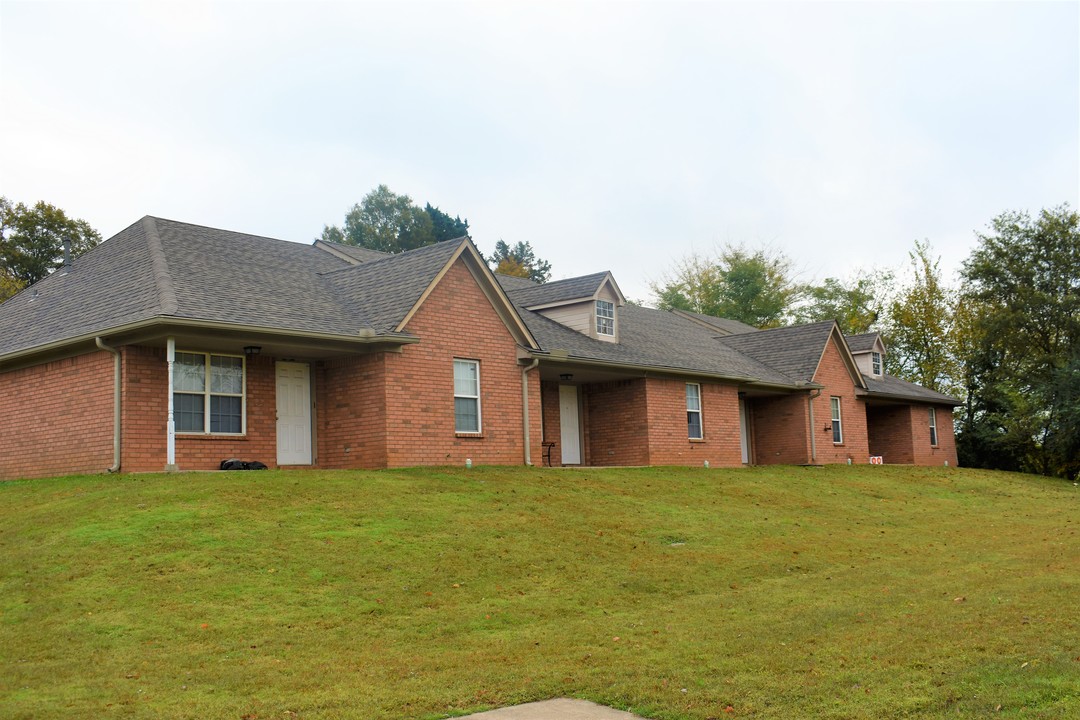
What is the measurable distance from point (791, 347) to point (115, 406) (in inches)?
984

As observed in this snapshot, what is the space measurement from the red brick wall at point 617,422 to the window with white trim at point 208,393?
38.1ft

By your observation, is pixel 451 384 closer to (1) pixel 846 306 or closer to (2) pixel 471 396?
(2) pixel 471 396

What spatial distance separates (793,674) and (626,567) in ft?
19.2

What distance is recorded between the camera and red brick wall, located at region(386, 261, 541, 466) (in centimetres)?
2100

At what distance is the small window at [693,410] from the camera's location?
3008cm

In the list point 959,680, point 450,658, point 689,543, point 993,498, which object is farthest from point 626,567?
point 993,498

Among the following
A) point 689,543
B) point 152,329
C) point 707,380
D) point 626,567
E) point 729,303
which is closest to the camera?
point 626,567

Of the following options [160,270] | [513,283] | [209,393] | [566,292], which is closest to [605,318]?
[566,292]

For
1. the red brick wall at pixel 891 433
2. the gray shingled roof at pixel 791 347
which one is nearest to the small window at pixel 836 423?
the gray shingled roof at pixel 791 347

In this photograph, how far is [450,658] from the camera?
933cm

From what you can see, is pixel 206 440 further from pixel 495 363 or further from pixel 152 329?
pixel 495 363

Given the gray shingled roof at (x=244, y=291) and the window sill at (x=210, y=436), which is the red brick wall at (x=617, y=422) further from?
the window sill at (x=210, y=436)

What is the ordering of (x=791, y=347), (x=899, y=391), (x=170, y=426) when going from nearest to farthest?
1. (x=170, y=426)
2. (x=791, y=347)
3. (x=899, y=391)

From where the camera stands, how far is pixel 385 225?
7269 cm
